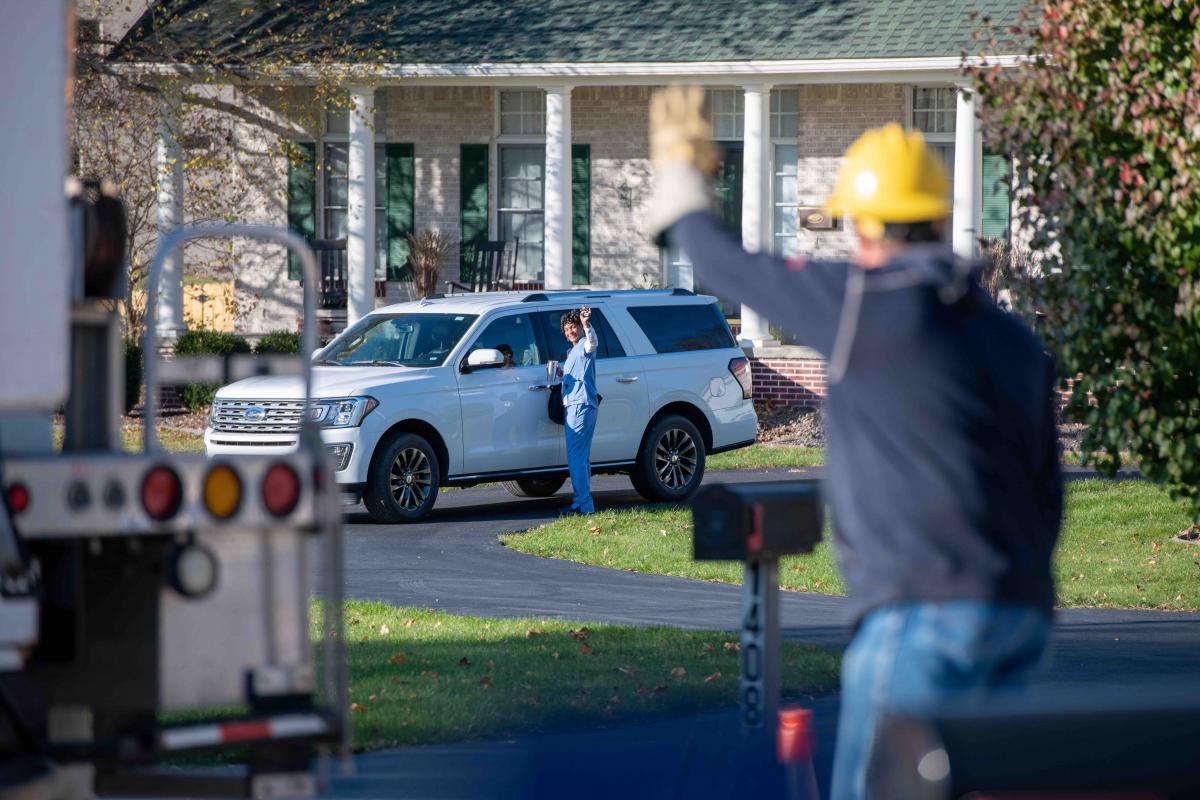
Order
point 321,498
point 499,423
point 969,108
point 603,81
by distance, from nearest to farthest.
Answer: point 321,498 → point 499,423 → point 969,108 → point 603,81

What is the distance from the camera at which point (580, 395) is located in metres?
15.8

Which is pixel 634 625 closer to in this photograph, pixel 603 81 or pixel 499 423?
pixel 499 423

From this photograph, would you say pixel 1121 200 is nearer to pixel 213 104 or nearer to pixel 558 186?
pixel 558 186

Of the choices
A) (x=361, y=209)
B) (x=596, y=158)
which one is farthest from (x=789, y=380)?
(x=361, y=209)

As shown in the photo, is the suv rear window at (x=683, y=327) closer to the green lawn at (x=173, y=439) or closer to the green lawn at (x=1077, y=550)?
the green lawn at (x=1077, y=550)

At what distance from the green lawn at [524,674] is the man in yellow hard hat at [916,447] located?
4257 millimetres

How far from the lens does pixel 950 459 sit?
156 inches

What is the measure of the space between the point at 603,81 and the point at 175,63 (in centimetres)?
587

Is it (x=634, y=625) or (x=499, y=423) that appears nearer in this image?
(x=634, y=625)

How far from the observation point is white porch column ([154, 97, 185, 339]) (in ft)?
79.3

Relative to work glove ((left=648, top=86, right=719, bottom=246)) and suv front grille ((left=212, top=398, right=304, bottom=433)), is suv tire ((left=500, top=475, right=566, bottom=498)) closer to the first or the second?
suv front grille ((left=212, top=398, right=304, bottom=433))

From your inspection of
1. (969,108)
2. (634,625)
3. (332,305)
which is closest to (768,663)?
(634,625)

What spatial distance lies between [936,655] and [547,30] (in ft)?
73.7

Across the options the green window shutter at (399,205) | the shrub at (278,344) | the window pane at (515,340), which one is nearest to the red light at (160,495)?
the window pane at (515,340)
